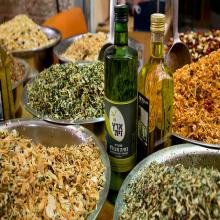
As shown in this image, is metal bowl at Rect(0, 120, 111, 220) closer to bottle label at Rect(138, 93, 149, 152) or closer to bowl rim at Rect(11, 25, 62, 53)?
bottle label at Rect(138, 93, 149, 152)

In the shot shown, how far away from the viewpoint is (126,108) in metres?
0.87

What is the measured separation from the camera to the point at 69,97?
3.62 feet

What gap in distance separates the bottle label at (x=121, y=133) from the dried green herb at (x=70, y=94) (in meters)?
0.17

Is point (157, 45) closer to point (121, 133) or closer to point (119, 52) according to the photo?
point (119, 52)

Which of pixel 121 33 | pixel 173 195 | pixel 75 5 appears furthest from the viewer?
pixel 75 5

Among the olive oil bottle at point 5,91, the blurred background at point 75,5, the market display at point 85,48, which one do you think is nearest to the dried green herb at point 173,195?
the olive oil bottle at point 5,91

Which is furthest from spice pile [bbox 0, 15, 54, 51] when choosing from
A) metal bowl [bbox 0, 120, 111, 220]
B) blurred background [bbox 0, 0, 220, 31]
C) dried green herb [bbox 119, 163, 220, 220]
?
dried green herb [bbox 119, 163, 220, 220]

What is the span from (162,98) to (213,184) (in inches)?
10.5

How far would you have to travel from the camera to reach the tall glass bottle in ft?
2.93

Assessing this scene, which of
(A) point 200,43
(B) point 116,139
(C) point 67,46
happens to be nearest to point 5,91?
(B) point 116,139

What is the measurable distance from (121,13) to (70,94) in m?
0.37

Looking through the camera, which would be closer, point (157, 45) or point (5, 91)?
point (157, 45)

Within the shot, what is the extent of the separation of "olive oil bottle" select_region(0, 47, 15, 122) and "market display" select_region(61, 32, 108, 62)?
52 cm

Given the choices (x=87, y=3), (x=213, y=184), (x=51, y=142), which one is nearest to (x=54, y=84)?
(x=51, y=142)
